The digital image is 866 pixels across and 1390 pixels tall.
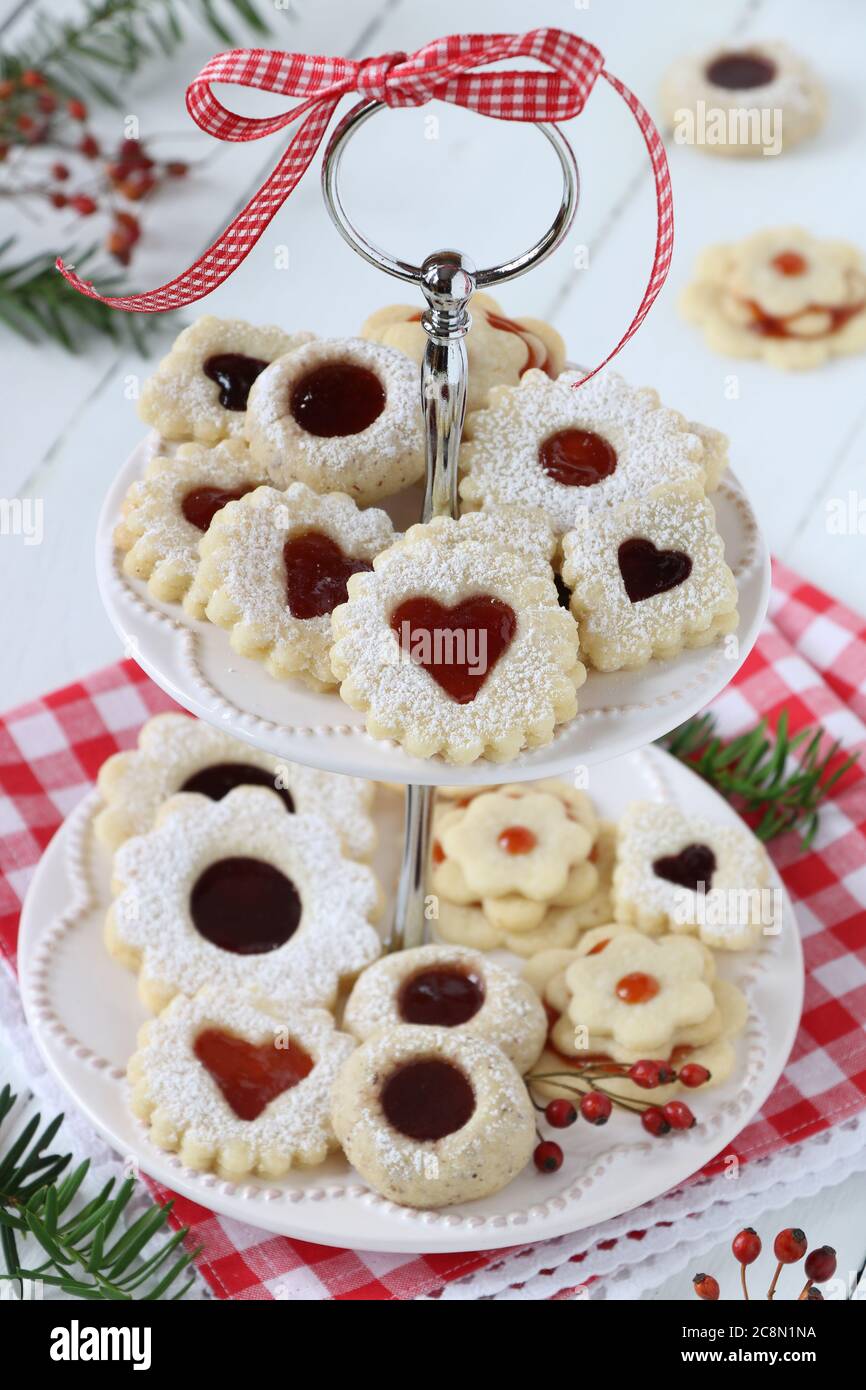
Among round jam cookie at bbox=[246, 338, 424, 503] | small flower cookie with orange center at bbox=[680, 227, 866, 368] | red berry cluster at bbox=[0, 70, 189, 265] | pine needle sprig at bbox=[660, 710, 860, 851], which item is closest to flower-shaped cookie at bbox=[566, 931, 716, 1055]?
pine needle sprig at bbox=[660, 710, 860, 851]

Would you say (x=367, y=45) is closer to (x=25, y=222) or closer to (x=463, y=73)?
(x=25, y=222)

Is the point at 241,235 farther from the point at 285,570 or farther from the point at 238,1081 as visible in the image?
the point at 238,1081

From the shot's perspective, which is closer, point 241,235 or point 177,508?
point 241,235

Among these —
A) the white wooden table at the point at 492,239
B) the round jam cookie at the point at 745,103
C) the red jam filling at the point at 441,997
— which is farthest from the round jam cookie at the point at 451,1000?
the round jam cookie at the point at 745,103

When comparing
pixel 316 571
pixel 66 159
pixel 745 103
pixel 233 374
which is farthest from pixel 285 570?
pixel 745 103

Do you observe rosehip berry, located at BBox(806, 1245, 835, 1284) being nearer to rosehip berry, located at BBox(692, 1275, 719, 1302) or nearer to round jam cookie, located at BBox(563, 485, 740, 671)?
rosehip berry, located at BBox(692, 1275, 719, 1302)

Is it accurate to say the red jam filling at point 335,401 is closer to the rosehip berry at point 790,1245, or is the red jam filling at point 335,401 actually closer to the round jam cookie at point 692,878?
the round jam cookie at point 692,878

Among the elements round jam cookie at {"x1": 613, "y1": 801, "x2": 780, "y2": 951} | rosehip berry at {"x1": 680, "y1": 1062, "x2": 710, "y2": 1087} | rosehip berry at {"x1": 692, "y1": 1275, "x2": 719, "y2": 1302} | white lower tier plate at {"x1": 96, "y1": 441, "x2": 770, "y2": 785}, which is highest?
white lower tier plate at {"x1": 96, "y1": 441, "x2": 770, "y2": 785}
